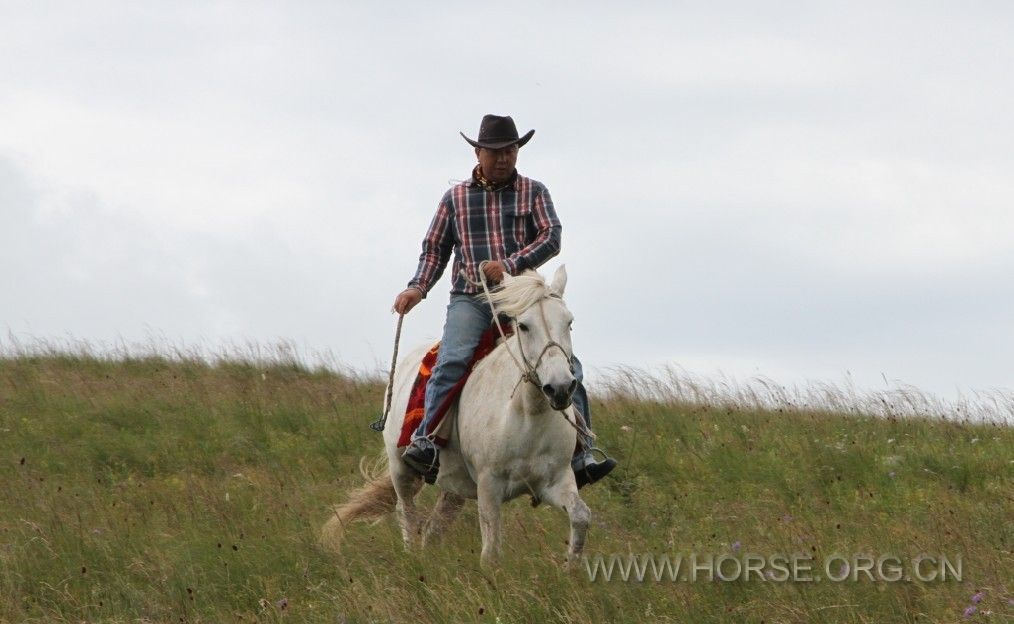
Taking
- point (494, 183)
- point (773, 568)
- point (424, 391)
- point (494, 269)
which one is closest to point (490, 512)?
point (424, 391)

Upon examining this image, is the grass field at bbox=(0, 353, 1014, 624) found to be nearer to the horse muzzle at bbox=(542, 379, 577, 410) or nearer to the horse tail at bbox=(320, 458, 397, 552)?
the horse tail at bbox=(320, 458, 397, 552)

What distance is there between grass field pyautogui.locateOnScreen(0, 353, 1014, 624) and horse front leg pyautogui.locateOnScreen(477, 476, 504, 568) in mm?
103

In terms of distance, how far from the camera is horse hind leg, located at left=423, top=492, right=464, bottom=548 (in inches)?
334

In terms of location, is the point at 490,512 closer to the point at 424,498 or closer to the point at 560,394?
the point at 560,394

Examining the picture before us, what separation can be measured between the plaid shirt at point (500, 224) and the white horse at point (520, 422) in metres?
0.39

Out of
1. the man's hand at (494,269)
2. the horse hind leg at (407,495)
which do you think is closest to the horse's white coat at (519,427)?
the man's hand at (494,269)

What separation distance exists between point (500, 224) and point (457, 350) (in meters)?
0.85

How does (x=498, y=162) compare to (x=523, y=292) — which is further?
(x=498, y=162)

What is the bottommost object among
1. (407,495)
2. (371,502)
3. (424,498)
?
(424,498)

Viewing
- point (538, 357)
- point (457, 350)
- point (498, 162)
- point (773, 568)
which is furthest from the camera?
point (498, 162)

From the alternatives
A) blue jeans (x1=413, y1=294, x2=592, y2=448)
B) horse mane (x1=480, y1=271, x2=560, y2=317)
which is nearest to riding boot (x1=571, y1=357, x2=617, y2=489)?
blue jeans (x1=413, y1=294, x2=592, y2=448)

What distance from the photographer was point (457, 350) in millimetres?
7961

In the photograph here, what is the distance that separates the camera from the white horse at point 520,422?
6.89 m

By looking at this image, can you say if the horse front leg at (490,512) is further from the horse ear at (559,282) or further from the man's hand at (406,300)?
the man's hand at (406,300)
